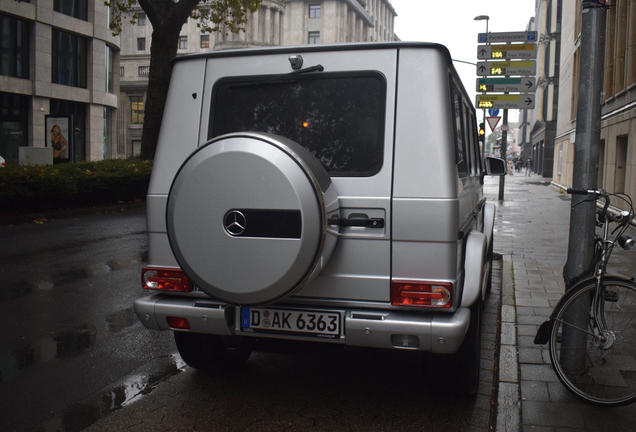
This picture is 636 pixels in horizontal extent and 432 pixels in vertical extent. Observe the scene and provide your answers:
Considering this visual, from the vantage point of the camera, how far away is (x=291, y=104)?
345cm

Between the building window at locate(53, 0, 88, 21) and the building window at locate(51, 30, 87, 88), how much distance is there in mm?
1027

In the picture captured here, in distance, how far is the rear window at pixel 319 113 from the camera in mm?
3283

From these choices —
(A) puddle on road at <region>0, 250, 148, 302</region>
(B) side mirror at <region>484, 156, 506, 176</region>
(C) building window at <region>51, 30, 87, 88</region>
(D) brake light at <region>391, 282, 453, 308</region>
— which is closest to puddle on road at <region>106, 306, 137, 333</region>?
(A) puddle on road at <region>0, 250, 148, 302</region>

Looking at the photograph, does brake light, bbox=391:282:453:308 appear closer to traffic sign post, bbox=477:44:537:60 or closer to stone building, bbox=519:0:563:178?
traffic sign post, bbox=477:44:537:60

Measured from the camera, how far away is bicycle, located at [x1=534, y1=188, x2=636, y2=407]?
11.3ft

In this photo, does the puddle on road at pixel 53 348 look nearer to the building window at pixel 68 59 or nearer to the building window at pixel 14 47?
the building window at pixel 14 47

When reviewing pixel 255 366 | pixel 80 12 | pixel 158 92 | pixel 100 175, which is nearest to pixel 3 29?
pixel 80 12

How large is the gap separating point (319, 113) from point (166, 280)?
132 centimetres

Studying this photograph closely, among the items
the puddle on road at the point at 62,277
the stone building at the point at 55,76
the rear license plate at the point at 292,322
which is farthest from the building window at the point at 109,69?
the rear license plate at the point at 292,322

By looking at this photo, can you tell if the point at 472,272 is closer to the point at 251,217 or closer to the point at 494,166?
the point at 251,217

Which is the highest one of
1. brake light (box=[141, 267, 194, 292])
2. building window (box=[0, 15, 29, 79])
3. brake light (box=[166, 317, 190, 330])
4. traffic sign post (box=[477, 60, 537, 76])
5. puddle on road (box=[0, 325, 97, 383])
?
building window (box=[0, 15, 29, 79])

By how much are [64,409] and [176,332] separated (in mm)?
775

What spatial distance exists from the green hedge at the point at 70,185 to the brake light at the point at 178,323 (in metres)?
10.2

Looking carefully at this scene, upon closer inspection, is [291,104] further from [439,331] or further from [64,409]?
Answer: [64,409]
